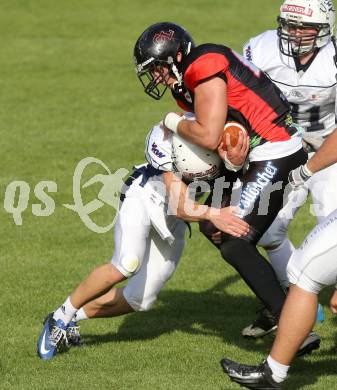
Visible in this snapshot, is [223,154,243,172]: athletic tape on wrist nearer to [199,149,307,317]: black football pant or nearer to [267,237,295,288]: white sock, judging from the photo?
[199,149,307,317]: black football pant

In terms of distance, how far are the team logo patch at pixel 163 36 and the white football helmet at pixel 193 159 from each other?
541mm

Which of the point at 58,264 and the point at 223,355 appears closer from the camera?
the point at 223,355

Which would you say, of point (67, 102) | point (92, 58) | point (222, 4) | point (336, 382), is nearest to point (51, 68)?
point (92, 58)

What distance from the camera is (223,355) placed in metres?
6.04

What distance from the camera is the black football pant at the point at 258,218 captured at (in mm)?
5586

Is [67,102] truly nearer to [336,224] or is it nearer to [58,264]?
[58,264]

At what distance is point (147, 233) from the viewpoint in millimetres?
6121

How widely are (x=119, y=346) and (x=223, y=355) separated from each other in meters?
0.64

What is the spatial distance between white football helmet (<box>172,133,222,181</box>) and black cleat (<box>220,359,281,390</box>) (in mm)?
1253

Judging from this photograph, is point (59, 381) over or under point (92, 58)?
over

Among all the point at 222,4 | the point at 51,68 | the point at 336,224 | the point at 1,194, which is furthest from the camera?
the point at 222,4

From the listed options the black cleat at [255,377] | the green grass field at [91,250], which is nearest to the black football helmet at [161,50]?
the green grass field at [91,250]

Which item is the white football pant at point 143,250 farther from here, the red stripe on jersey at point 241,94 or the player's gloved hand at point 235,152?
the red stripe on jersey at point 241,94

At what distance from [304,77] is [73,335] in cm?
230
